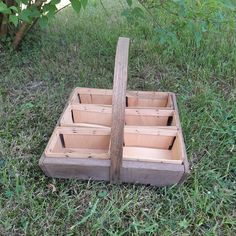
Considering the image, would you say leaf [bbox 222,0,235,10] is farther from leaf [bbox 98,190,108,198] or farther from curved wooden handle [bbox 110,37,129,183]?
leaf [bbox 98,190,108,198]

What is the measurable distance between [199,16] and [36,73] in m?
1.22

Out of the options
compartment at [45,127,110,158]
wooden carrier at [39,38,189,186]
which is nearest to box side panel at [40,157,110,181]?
wooden carrier at [39,38,189,186]

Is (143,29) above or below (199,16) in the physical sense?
below

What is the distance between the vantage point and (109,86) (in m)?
2.17

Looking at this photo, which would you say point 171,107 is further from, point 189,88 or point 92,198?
point 92,198

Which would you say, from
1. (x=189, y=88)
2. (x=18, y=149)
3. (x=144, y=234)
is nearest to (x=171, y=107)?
(x=189, y=88)

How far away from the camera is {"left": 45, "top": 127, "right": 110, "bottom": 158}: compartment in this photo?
5.00 feet

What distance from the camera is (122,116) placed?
1146 millimetres

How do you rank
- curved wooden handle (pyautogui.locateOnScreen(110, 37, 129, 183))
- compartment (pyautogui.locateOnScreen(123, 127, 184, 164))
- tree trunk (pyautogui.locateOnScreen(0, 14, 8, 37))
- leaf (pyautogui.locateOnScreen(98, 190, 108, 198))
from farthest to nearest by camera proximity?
tree trunk (pyautogui.locateOnScreen(0, 14, 8, 37)) → compartment (pyautogui.locateOnScreen(123, 127, 184, 164)) → leaf (pyautogui.locateOnScreen(98, 190, 108, 198)) → curved wooden handle (pyautogui.locateOnScreen(110, 37, 129, 183))

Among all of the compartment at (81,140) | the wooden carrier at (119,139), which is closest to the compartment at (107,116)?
the wooden carrier at (119,139)

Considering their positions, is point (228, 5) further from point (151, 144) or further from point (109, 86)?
point (109, 86)

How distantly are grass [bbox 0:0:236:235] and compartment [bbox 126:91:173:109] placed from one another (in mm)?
135

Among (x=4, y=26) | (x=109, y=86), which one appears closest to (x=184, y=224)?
(x=109, y=86)

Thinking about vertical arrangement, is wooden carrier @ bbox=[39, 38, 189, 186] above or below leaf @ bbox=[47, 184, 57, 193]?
above
